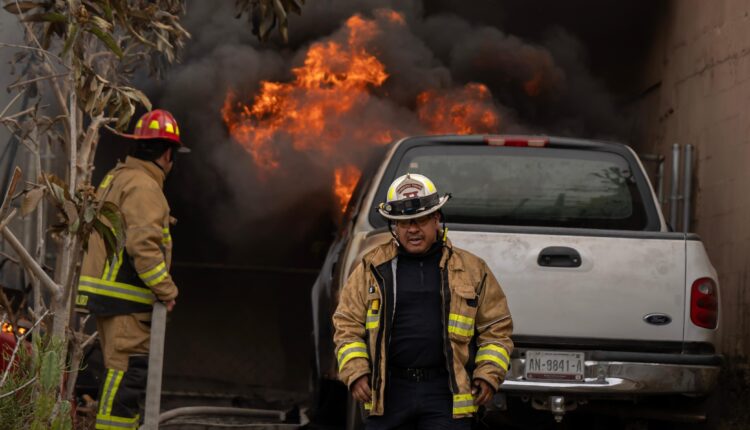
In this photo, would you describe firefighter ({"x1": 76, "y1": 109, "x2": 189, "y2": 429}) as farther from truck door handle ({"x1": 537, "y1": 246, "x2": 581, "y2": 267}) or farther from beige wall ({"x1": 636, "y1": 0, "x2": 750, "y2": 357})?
beige wall ({"x1": 636, "y1": 0, "x2": 750, "y2": 357})

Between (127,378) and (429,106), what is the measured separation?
20.5ft

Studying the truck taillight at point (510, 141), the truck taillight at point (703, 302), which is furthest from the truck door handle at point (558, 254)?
the truck taillight at point (510, 141)

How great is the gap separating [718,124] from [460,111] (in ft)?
8.94

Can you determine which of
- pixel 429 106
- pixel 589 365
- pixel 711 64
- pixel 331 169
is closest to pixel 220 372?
pixel 331 169

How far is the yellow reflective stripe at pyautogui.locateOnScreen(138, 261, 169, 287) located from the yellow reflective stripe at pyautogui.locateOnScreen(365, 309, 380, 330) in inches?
76.8

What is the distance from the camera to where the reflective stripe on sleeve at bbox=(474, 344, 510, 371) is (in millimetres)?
5090

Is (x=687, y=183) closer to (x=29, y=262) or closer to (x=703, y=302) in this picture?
(x=703, y=302)

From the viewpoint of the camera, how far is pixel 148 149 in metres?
7.16

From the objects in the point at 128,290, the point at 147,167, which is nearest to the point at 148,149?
the point at 147,167

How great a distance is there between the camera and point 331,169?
1256 centimetres

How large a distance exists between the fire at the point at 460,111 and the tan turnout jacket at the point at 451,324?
675 cm

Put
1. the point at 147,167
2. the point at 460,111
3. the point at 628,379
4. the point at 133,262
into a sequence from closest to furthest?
the point at 628,379 < the point at 133,262 < the point at 147,167 < the point at 460,111

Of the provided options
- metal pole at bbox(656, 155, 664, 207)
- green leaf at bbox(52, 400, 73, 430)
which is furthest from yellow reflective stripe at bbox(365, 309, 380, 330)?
metal pole at bbox(656, 155, 664, 207)

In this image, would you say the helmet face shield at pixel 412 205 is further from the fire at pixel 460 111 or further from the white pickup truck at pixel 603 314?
the fire at pixel 460 111
